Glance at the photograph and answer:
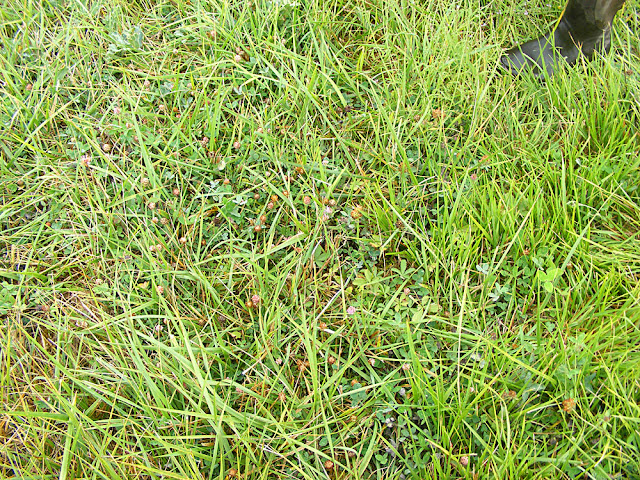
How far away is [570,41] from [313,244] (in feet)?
6.48

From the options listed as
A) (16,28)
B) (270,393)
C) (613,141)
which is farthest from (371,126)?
(16,28)

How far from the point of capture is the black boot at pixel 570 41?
2.46 meters

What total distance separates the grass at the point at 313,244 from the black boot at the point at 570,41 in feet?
0.43

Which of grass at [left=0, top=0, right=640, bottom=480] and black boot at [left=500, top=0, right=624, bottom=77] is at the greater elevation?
black boot at [left=500, top=0, right=624, bottom=77]

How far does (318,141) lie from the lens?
2.35 m

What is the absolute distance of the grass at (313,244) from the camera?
1.74 metres

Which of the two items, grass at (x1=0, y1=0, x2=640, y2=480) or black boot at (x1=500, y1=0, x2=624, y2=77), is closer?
grass at (x1=0, y1=0, x2=640, y2=480)

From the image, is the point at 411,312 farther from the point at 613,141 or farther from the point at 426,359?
the point at 613,141

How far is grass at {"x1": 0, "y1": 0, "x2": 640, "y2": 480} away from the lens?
174cm

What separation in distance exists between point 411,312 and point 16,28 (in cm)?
292

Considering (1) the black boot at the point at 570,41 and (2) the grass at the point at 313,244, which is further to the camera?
(1) the black boot at the point at 570,41

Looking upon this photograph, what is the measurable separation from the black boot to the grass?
0.43 feet

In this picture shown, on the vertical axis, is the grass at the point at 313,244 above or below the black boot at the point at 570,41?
below

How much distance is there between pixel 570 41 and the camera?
263 cm
